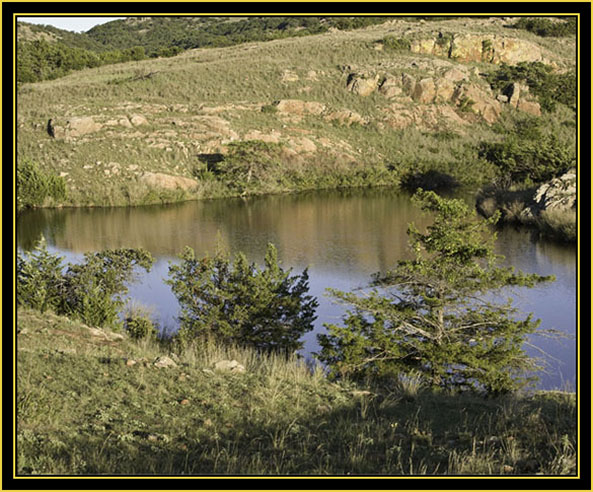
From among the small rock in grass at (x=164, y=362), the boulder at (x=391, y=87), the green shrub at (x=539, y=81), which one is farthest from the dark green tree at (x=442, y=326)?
the green shrub at (x=539, y=81)

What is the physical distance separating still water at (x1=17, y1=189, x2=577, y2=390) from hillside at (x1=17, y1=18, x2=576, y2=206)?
3452mm

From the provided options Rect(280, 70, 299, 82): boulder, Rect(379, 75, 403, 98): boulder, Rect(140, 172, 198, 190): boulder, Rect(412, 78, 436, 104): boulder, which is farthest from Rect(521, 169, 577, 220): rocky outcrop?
Rect(280, 70, 299, 82): boulder

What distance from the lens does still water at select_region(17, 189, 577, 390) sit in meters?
15.4

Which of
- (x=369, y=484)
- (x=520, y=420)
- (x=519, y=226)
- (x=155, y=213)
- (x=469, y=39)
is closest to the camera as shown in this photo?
(x=369, y=484)

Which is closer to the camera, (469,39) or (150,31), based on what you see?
(469,39)

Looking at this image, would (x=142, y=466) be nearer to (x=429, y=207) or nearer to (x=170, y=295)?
(x=429, y=207)

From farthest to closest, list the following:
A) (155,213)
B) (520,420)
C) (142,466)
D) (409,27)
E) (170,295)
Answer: (409,27) → (155,213) → (170,295) → (520,420) → (142,466)

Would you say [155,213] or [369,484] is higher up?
[155,213]

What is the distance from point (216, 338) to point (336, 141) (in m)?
33.1

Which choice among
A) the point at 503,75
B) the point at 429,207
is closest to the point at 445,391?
the point at 429,207

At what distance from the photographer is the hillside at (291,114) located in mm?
Result: 36688

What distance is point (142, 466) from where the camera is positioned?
5.32m

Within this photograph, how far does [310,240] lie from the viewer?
24.0 meters

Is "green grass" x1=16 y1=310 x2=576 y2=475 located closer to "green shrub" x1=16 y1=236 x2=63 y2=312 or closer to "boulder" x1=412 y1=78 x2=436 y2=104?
"green shrub" x1=16 y1=236 x2=63 y2=312
